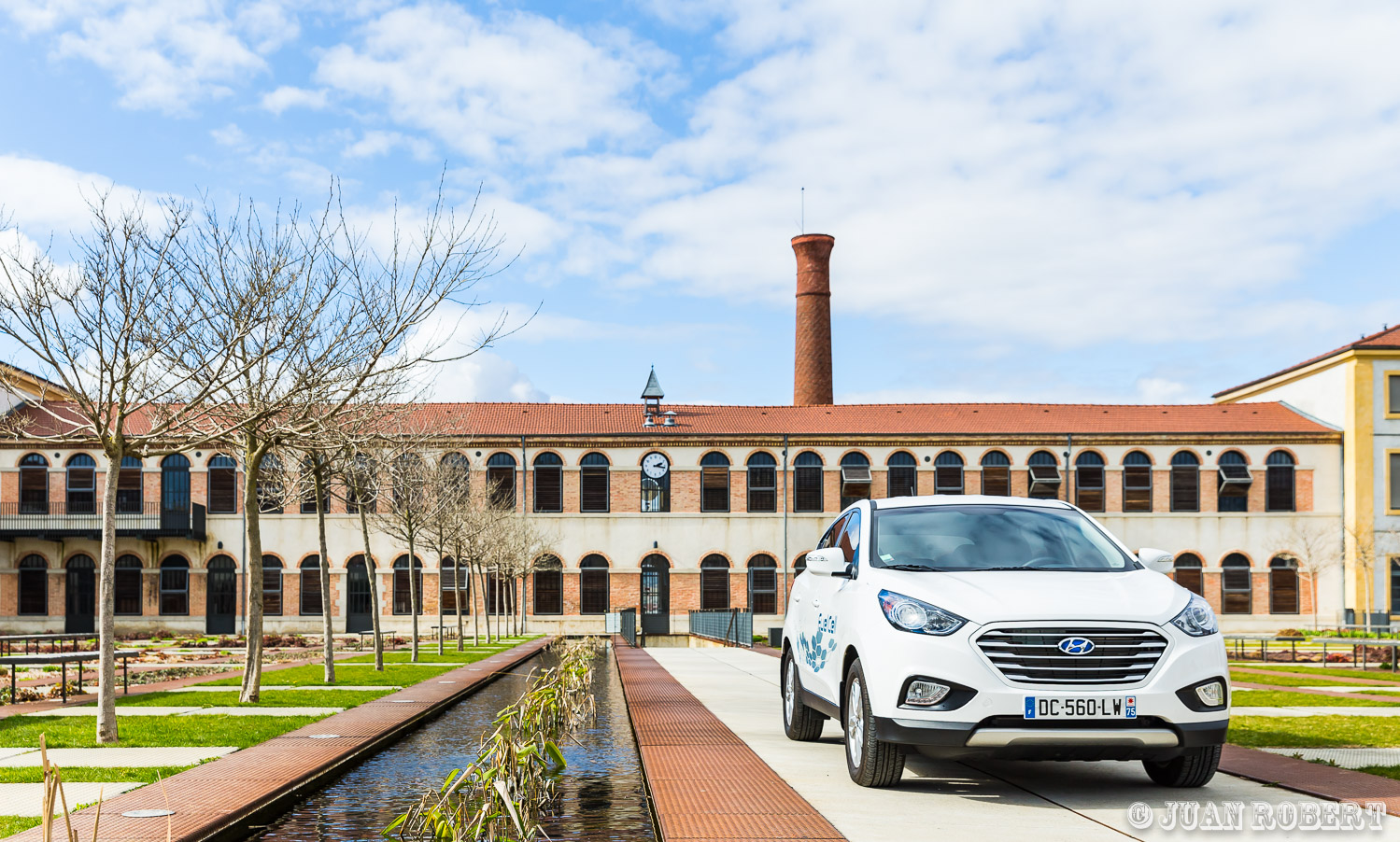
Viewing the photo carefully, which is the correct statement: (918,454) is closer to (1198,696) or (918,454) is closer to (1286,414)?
(1286,414)

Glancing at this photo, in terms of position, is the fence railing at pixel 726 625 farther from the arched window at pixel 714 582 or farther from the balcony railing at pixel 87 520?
the balcony railing at pixel 87 520

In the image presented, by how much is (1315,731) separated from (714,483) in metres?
38.7

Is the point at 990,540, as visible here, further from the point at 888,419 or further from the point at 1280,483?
the point at 1280,483

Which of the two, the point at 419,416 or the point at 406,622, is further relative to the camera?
the point at 406,622

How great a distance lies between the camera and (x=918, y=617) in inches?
266

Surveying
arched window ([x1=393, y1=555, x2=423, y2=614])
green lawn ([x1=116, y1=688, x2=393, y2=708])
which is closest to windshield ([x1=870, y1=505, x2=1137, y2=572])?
green lawn ([x1=116, y1=688, x2=393, y2=708])

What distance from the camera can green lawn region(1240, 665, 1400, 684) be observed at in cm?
1937

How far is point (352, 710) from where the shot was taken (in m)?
12.7

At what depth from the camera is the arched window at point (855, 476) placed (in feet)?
159

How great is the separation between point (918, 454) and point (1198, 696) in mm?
42656

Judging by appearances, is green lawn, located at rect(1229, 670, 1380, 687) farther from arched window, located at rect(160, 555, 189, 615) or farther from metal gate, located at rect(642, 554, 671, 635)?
arched window, located at rect(160, 555, 189, 615)

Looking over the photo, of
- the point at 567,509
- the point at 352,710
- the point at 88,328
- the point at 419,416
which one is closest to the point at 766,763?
the point at 352,710

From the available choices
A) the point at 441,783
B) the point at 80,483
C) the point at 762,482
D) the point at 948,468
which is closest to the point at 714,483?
the point at 762,482

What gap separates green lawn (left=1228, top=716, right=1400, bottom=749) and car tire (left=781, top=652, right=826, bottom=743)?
3383 millimetres
